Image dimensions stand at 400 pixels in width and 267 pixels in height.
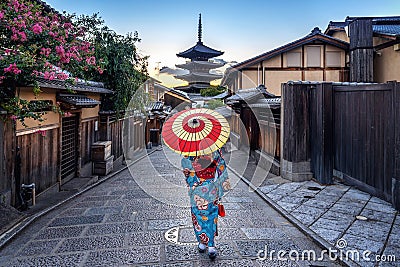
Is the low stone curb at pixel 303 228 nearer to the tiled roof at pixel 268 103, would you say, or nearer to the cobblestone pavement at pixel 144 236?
the cobblestone pavement at pixel 144 236

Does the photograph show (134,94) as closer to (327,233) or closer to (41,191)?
(41,191)

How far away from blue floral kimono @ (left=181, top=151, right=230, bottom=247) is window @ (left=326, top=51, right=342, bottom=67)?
15271 mm

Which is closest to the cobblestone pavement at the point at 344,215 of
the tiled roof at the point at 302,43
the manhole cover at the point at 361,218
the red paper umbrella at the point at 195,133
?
the manhole cover at the point at 361,218

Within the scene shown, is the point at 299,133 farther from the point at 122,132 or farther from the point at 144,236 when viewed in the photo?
the point at 122,132

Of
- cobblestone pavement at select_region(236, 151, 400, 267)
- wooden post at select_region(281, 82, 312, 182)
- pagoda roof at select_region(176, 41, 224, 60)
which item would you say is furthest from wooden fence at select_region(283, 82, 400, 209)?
pagoda roof at select_region(176, 41, 224, 60)

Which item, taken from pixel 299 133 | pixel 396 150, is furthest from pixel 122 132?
pixel 396 150

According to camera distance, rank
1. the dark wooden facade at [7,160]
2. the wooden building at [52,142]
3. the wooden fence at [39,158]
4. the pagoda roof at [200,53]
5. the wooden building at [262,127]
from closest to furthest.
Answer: the dark wooden facade at [7,160] → the wooden building at [52,142] → the wooden fence at [39,158] → the wooden building at [262,127] → the pagoda roof at [200,53]

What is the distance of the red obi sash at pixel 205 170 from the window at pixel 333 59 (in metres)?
15.4

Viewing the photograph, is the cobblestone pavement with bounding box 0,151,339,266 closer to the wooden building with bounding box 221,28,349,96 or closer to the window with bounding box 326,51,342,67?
the wooden building with bounding box 221,28,349,96

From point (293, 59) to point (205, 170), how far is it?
1472 centimetres

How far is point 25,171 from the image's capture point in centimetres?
718

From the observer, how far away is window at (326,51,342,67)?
1789 centimetres

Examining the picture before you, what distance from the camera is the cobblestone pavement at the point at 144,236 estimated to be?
4.57m

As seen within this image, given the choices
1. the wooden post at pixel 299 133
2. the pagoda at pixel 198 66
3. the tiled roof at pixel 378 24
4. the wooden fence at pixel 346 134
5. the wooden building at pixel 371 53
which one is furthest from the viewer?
the pagoda at pixel 198 66
